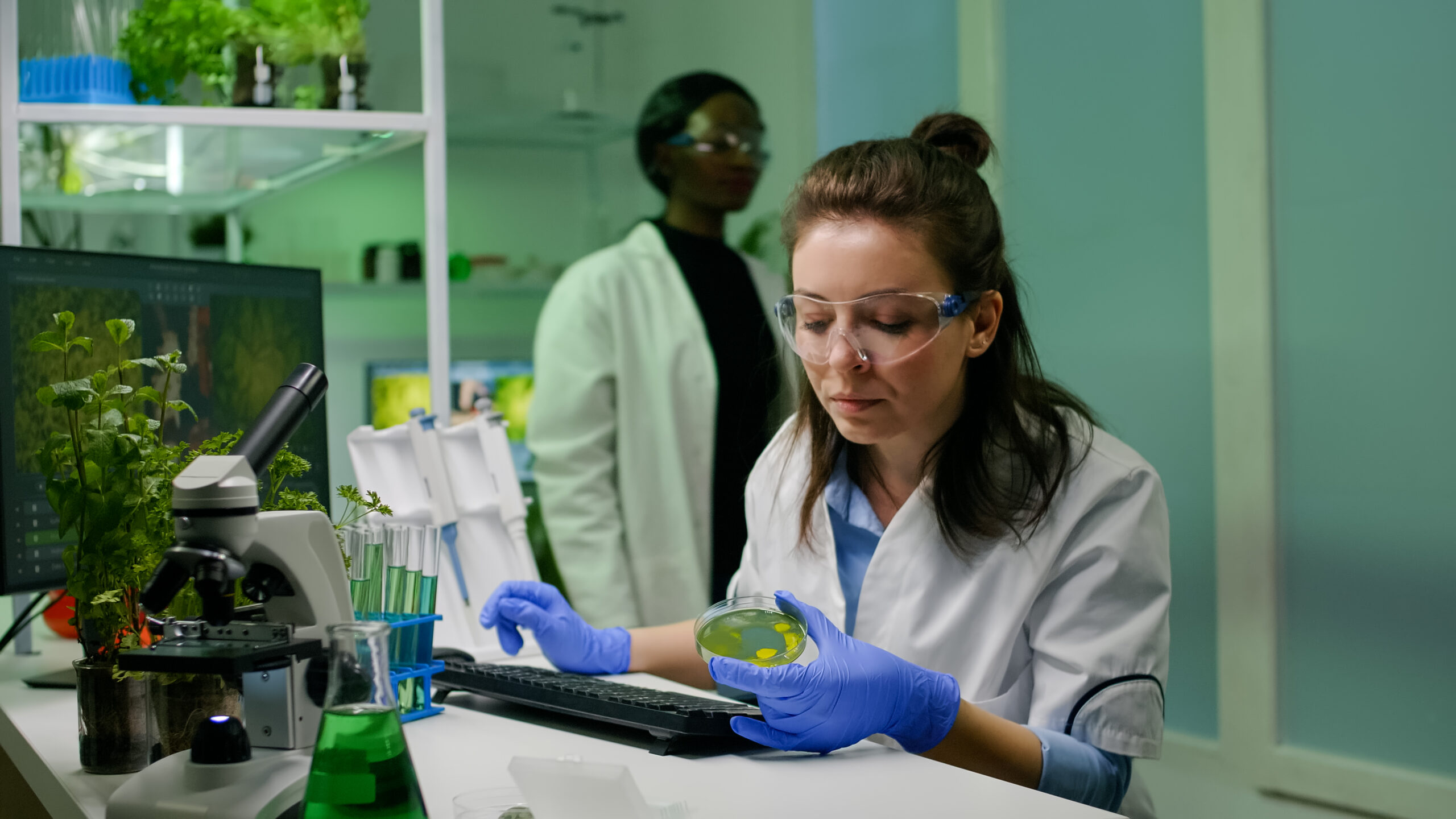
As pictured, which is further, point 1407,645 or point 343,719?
point 1407,645

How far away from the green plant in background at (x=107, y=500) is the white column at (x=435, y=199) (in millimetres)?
697

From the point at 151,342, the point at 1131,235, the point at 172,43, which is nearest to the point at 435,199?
the point at 172,43

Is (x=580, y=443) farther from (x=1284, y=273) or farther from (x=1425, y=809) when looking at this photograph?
(x=1425, y=809)

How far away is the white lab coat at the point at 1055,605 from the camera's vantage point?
116cm

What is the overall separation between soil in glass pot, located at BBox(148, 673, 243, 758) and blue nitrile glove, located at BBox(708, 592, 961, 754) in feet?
1.34

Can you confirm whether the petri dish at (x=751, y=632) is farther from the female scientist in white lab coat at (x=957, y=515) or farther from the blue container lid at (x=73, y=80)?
the blue container lid at (x=73, y=80)

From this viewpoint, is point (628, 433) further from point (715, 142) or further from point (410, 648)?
point (410, 648)

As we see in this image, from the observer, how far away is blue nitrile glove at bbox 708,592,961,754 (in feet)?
3.08

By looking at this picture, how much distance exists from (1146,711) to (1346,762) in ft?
3.76

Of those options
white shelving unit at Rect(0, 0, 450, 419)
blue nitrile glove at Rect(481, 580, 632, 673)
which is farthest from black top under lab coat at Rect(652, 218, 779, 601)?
blue nitrile glove at Rect(481, 580, 632, 673)

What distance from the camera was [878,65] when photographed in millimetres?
3006

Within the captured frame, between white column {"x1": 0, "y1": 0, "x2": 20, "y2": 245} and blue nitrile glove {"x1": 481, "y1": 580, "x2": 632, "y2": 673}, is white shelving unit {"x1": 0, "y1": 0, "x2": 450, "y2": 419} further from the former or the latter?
blue nitrile glove {"x1": 481, "y1": 580, "x2": 632, "y2": 673}

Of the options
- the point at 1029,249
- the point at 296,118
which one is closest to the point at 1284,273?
the point at 1029,249

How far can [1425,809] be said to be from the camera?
190 cm
